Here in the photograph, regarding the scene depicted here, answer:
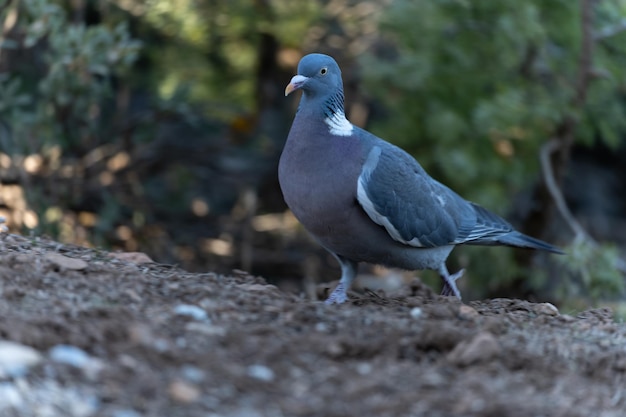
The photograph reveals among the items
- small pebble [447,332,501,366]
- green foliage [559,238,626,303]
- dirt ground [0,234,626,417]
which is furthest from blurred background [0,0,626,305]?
small pebble [447,332,501,366]

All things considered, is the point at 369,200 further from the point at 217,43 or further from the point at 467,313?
the point at 217,43

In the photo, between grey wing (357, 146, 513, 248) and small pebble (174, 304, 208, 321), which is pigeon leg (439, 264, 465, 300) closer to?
grey wing (357, 146, 513, 248)

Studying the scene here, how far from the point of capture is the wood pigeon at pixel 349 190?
4492 millimetres

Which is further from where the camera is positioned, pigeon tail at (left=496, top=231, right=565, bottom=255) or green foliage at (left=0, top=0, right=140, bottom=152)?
green foliage at (left=0, top=0, right=140, bottom=152)

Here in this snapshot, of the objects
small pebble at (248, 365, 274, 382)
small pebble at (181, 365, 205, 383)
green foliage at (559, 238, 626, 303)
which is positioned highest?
small pebble at (181, 365, 205, 383)

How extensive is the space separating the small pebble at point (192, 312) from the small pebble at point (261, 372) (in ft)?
1.61

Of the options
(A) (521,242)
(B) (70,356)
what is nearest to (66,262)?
(B) (70,356)

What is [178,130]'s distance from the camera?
8.27 m

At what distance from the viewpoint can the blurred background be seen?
681cm

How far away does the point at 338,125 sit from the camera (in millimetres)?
4703

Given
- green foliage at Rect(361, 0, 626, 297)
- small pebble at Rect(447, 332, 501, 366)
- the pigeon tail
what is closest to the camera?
small pebble at Rect(447, 332, 501, 366)

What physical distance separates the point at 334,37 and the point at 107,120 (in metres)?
2.21

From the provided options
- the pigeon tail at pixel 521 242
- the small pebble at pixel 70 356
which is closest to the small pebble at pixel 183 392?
the small pebble at pixel 70 356

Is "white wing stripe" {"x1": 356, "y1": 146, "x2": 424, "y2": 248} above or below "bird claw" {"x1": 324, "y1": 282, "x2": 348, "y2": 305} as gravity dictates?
above
